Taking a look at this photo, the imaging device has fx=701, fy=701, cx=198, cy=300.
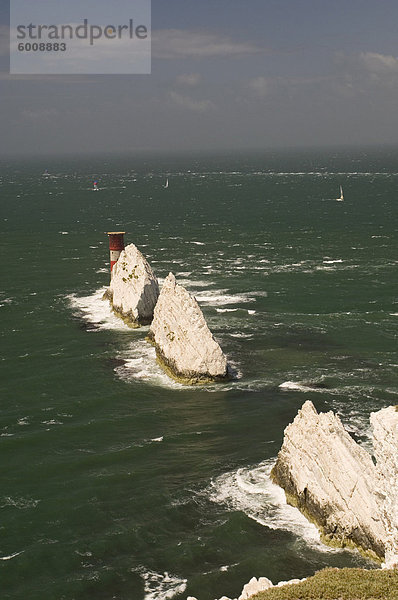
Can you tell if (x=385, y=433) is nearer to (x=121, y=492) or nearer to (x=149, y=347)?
(x=121, y=492)

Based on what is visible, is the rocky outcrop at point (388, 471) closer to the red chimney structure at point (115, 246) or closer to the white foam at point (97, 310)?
the white foam at point (97, 310)

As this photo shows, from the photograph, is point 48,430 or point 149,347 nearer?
point 48,430

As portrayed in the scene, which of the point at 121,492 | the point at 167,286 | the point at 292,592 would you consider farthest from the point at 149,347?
the point at 292,592

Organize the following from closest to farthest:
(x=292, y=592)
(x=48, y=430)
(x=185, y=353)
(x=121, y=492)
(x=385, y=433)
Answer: (x=292, y=592)
(x=385, y=433)
(x=121, y=492)
(x=48, y=430)
(x=185, y=353)

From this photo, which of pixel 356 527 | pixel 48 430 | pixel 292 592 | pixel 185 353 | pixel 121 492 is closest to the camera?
pixel 292 592

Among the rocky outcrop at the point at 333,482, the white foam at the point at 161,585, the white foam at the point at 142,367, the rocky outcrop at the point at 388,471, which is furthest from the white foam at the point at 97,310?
the rocky outcrop at the point at 388,471

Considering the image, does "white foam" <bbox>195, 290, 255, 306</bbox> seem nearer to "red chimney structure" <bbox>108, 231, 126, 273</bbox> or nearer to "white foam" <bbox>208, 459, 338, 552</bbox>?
"red chimney structure" <bbox>108, 231, 126, 273</bbox>

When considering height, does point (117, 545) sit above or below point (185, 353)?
below
